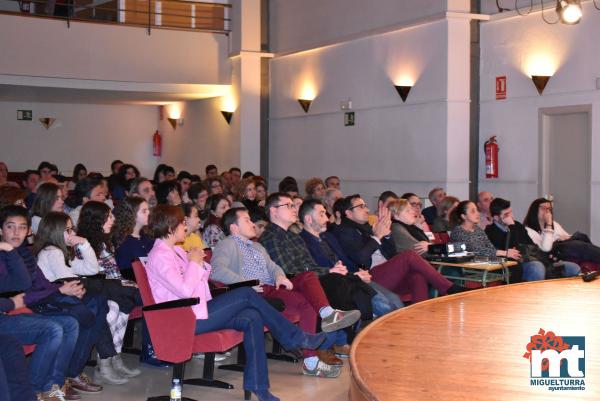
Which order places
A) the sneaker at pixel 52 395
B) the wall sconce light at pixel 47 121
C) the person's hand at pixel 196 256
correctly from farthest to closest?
the wall sconce light at pixel 47 121, the person's hand at pixel 196 256, the sneaker at pixel 52 395

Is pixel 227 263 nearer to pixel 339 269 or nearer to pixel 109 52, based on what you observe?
pixel 339 269

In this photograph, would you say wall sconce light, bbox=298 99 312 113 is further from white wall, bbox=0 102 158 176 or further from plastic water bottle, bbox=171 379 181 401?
plastic water bottle, bbox=171 379 181 401

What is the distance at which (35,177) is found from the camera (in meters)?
12.0

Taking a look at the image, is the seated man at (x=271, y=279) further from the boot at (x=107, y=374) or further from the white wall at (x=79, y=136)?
the white wall at (x=79, y=136)

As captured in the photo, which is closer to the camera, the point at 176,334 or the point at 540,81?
the point at 176,334

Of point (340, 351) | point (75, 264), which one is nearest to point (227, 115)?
point (340, 351)

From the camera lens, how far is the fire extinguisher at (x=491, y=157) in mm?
11992

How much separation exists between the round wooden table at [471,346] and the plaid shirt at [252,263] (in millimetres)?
1733

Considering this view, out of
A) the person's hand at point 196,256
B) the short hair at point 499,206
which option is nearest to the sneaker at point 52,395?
the person's hand at point 196,256

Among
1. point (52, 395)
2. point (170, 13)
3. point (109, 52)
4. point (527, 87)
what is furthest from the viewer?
point (170, 13)

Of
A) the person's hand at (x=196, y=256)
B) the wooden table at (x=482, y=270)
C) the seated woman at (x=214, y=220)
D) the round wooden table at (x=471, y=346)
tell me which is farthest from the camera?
the seated woman at (x=214, y=220)

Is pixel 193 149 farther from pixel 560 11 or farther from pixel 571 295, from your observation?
pixel 571 295

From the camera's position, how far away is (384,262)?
24.9 ft

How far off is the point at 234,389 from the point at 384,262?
85.5 inches
